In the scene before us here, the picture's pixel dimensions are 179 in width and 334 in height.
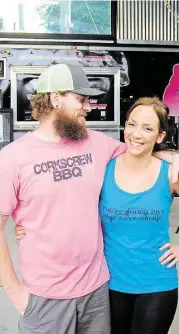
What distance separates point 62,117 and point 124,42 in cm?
615

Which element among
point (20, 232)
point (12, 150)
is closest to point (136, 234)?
point (20, 232)

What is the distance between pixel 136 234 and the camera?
1984 mm

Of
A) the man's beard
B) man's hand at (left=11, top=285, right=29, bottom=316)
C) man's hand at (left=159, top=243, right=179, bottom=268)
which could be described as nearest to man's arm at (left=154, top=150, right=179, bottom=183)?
man's hand at (left=159, top=243, right=179, bottom=268)

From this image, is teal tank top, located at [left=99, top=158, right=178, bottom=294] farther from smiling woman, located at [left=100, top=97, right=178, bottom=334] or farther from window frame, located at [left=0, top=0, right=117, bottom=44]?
window frame, located at [left=0, top=0, right=117, bottom=44]

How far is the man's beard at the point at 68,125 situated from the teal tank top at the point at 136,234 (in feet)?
0.75

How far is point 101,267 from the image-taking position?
6.52ft

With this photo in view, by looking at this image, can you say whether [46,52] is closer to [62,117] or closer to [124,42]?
[124,42]

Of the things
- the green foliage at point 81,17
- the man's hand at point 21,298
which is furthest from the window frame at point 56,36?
the man's hand at point 21,298

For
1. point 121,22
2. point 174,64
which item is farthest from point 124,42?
point 174,64

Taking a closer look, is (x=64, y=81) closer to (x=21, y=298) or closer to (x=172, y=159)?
(x=172, y=159)

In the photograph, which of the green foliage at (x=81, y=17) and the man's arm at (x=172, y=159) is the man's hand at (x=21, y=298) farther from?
the green foliage at (x=81, y=17)

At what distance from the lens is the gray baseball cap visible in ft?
6.37

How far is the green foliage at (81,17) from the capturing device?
760cm

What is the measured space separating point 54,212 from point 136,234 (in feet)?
1.12
